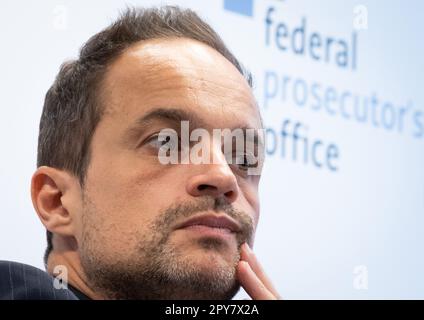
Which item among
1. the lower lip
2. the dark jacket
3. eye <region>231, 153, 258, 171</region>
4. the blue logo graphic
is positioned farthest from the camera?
the blue logo graphic

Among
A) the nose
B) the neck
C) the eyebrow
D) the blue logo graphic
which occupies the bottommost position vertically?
the neck

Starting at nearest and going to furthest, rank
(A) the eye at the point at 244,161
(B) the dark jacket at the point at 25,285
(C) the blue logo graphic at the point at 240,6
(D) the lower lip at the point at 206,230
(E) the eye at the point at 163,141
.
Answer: (B) the dark jacket at the point at 25,285 → (D) the lower lip at the point at 206,230 → (E) the eye at the point at 163,141 → (A) the eye at the point at 244,161 → (C) the blue logo graphic at the point at 240,6

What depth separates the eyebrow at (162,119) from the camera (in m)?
1.90

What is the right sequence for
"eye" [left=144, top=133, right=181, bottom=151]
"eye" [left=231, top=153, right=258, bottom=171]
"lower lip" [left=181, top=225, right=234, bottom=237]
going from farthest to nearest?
"eye" [left=231, top=153, right=258, bottom=171] < "eye" [left=144, top=133, right=181, bottom=151] < "lower lip" [left=181, top=225, right=234, bottom=237]

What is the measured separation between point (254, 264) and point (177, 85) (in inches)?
16.6

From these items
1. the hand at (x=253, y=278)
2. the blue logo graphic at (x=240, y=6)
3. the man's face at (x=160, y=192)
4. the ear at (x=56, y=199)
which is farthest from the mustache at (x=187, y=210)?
the blue logo graphic at (x=240, y=6)

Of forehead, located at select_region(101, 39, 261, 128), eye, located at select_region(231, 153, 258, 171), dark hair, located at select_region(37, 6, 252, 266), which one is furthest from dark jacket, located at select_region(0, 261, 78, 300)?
eye, located at select_region(231, 153, 258, 171)

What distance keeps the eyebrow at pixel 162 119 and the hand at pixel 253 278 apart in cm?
28

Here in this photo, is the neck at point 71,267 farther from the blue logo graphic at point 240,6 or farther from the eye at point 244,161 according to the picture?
the blue logo graphic at point 240,6

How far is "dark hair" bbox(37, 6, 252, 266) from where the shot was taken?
1.98 metres

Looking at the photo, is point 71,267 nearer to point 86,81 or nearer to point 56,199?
point 56,199

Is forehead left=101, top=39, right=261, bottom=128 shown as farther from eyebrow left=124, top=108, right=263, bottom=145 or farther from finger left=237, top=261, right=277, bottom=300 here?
finger left=237, top=261, right=277, bottom=300

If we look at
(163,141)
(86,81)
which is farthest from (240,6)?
(163,141)
